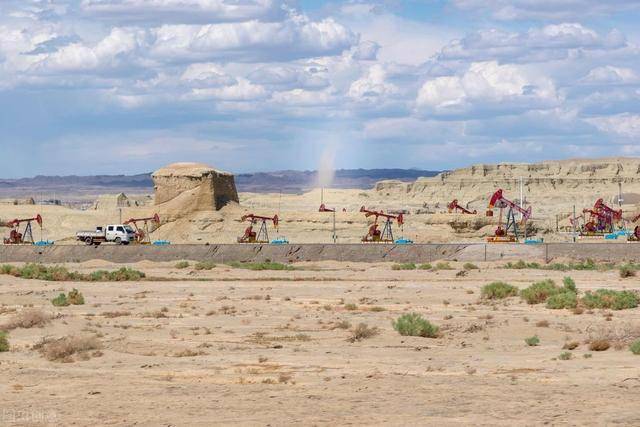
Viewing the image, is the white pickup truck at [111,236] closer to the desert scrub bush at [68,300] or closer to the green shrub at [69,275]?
the green shrub at [69,275]

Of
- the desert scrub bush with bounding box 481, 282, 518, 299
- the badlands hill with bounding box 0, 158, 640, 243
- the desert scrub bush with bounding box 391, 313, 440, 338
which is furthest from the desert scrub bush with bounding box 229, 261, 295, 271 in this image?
the desert scrub bush with bounding box 391, 313, 440, 338

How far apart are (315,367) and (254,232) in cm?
5877

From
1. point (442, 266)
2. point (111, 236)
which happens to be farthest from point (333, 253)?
point (111, 236)

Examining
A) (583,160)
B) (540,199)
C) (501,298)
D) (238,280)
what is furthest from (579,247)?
(583,160)

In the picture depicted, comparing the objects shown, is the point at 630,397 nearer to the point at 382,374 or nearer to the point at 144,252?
the point at 382,374

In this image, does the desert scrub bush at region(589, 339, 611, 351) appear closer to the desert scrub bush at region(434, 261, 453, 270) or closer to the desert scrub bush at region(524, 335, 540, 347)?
the desert scrub bush at region(524, 335, 540, 347)

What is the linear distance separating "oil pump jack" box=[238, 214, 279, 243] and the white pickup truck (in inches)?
281

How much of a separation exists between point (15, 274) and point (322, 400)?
35.4 meters

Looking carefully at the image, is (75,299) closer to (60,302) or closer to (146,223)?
(60,302)

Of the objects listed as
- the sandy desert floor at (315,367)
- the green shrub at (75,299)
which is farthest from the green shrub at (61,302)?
the sandy desert floor at (315,367)

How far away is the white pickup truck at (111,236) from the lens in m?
74.2

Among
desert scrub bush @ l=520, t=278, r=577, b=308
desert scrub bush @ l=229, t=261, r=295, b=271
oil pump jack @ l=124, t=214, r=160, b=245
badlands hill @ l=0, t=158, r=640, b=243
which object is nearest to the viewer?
desert scrub bush @ l=520, t=278, r=577, b=308

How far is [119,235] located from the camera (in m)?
74.2

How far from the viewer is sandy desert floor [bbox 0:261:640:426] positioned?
15.7 meters
